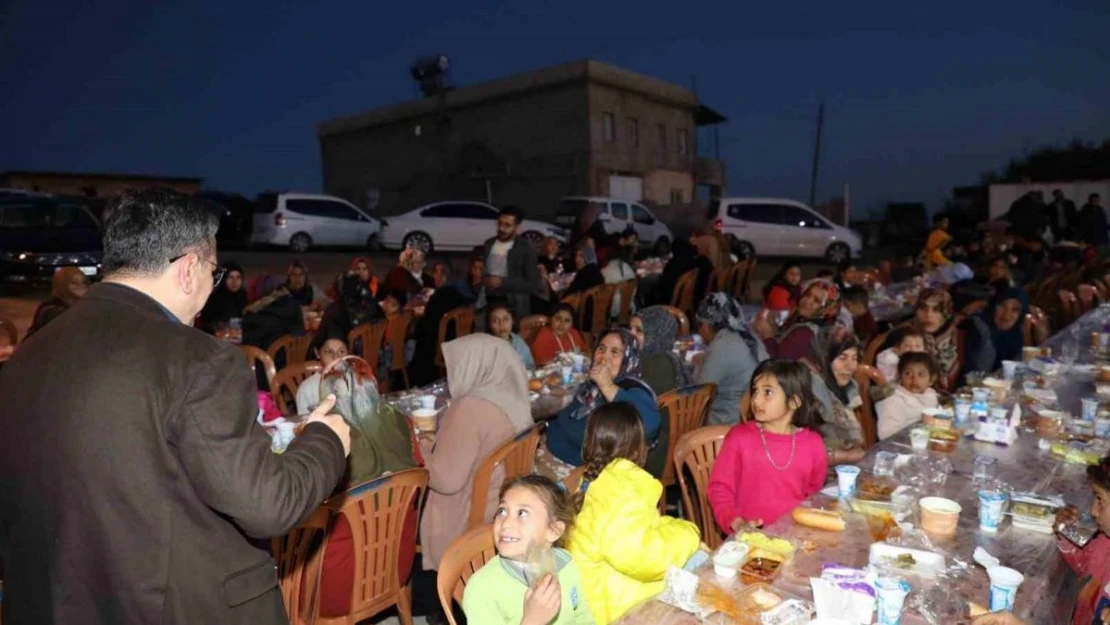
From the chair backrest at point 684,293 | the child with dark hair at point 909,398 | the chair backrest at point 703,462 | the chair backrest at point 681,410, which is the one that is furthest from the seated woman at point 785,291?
the chair backrest at point 703,462

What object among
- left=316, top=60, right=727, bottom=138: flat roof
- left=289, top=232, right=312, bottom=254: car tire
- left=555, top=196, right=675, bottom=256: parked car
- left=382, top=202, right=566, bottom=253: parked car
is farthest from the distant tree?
left=289, top=232, right=312, bottom=254: car tire

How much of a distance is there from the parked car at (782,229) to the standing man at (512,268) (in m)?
11.8

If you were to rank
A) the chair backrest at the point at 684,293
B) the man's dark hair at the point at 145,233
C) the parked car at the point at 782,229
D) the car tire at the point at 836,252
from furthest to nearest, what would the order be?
the parked car at the point at 782,229, the car tire at the point at 836,252, the chair backrest at the point at 684,293, the man's dark hair at the point at 145,233

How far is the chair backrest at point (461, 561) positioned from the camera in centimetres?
218

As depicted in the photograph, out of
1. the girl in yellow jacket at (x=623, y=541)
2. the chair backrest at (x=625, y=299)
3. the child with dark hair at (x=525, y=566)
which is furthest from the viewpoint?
the chair backrest at (x=625, y=299)

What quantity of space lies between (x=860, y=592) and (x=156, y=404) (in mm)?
1799

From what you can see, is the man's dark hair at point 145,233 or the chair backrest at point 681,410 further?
the chair backrest at point 681,410

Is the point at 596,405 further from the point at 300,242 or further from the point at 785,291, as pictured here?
the point at 300,242

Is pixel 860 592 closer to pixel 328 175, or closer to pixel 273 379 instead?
pixel 273 379

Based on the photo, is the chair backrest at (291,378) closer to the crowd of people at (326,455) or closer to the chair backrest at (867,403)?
the crowd of people at (326,455)

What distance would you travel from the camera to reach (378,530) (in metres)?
2.88

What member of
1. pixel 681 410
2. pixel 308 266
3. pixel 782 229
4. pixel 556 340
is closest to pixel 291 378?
pixel 556 340

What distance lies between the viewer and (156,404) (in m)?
1.57

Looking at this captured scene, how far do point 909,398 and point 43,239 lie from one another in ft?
43.7
